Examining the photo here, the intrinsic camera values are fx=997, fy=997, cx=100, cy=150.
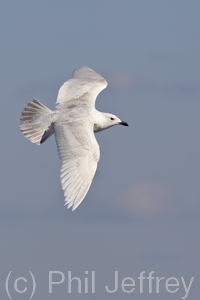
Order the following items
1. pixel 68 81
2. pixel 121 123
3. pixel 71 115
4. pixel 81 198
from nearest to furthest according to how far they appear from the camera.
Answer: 1. pixel 81 198
2. pixel 71 115
3. pixel 121 123
4. pixel 68 81

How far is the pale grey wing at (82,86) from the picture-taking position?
2693 cm

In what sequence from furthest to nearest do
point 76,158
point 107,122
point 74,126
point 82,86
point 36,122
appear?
point 82,86 < point 107,122 < point 36,122 < point 74,126 < point 76,158

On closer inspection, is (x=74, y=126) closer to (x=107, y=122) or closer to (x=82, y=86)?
(x=107, y=122)

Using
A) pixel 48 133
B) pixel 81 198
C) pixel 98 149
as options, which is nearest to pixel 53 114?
pixel 48 133

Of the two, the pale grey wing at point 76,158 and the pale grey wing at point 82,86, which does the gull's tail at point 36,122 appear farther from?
the pale grey wing at point 76,158

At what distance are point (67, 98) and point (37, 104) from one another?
102 cm

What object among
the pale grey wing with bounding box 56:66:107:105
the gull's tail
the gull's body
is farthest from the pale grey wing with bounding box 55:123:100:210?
the pale grey wing with bounding box 56:66:107:105

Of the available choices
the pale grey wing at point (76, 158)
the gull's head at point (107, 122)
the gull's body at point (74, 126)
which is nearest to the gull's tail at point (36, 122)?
the gull's body at point (74, 126)

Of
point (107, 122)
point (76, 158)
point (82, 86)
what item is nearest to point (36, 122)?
point (107, 122)

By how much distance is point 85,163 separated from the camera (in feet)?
74.3

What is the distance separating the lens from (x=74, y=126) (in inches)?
940

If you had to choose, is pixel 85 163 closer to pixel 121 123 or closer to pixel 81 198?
pixel 81 198

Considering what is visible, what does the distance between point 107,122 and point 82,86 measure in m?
2.42

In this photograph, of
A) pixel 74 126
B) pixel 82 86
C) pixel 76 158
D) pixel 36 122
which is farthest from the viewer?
pixel 82 86
